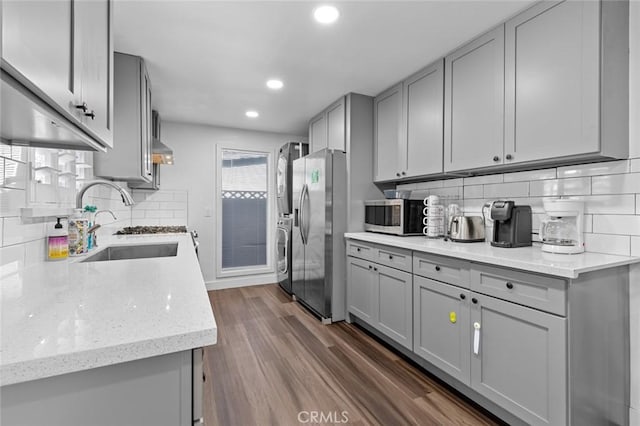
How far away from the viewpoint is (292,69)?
2.59m

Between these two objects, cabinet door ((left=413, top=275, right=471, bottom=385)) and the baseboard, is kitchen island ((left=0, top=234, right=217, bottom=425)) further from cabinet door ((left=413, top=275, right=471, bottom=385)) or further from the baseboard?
the baseboard

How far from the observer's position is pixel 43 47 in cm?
70

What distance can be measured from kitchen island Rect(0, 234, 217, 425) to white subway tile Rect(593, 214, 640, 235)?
211 centimetres

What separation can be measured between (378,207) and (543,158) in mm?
1420

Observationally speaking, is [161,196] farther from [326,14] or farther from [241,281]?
[326,14]

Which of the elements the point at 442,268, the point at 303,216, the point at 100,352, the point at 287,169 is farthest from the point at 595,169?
the point at 287,169

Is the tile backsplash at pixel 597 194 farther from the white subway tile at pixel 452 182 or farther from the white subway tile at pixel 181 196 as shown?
the white subway tile at pixel 181 196

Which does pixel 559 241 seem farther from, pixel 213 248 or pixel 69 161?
pixel 213 248

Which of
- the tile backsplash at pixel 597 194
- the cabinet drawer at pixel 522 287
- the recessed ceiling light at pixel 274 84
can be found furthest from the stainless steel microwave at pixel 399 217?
the recessed ceiling light at pixel 274 84

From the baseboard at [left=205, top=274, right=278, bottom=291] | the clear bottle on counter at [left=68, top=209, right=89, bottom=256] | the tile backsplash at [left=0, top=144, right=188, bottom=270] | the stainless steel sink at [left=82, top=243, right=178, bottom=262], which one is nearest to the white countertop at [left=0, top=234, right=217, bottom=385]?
the tile backsplash at [left=0, top=144, right=188, bottom=270]

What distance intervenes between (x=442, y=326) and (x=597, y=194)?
1.19m

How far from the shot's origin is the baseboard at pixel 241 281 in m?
4.32

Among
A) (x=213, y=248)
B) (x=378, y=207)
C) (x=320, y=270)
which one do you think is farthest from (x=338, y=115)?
(x=213, y=248)

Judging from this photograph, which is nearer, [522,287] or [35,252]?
[35,252]
